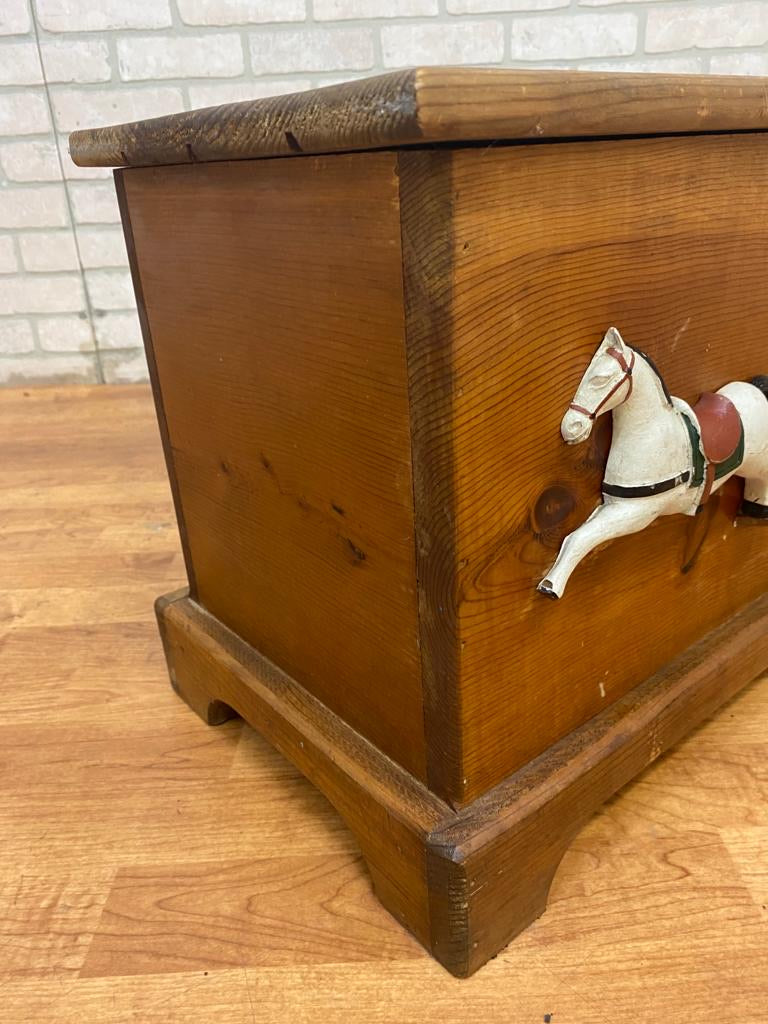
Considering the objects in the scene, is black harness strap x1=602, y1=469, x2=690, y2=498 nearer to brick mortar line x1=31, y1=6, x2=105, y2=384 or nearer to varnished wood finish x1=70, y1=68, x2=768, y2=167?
varnished wood finish x1=70, y1=68, x2=768, y2=167

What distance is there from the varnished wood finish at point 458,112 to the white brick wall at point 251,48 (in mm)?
1445

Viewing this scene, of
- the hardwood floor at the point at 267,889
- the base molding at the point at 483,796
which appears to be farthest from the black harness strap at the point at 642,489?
the hardwood floor at the point at 267,889

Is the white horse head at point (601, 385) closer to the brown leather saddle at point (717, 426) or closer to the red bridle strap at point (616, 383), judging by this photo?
the red bridle strap at point (616, 383)

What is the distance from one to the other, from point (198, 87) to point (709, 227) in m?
1.65

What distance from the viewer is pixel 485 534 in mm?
561

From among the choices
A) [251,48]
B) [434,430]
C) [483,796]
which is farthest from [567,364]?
[251,48]

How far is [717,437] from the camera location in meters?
0.65

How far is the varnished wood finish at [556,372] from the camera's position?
Result: 504 millimetres

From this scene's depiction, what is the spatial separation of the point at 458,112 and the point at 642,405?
0.84 feet

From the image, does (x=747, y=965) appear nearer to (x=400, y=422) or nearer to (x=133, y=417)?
(x=400, y=422)

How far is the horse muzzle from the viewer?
57 cm

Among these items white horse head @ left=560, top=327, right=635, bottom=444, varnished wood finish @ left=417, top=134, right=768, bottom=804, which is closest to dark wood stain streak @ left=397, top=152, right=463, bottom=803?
varnished wood finish @ left=417, top=134, right=768, bottom=804

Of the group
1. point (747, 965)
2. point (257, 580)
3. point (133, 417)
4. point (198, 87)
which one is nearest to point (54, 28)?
point (198, 87)

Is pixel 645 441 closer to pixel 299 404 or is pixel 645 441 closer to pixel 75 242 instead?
pixel 299 404
